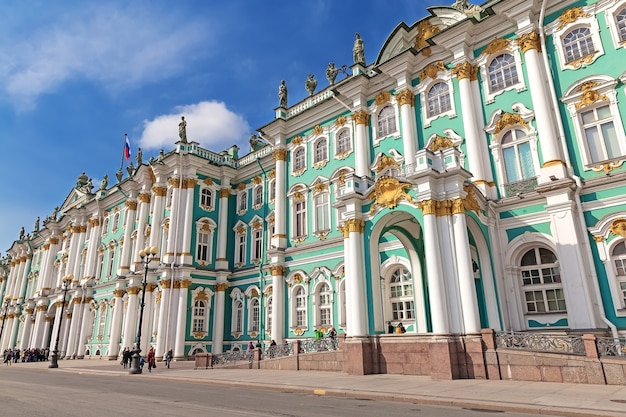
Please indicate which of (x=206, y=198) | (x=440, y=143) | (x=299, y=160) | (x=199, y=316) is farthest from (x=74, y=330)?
(x=440, y=143)

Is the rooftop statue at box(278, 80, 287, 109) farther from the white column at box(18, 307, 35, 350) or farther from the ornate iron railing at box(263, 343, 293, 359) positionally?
the white column at box(18, 307, 35, 350)

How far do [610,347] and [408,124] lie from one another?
548 inches

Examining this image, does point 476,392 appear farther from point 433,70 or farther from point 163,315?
point 163,315

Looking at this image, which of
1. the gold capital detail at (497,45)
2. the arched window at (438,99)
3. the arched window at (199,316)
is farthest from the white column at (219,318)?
the gold capital detail at (497,45)

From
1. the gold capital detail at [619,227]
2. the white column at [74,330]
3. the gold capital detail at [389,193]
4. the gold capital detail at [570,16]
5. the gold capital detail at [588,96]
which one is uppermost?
the gold capital detail at [570,16]

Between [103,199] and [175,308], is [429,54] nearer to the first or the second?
[175,308]

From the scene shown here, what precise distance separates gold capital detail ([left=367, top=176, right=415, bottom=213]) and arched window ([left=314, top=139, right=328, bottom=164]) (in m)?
10.0

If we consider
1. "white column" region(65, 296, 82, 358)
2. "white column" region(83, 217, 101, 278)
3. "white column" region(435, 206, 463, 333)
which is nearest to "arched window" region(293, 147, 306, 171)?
"white column" region(435, 206, 463, 333)

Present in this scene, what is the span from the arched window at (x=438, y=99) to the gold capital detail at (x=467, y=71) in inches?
44.3

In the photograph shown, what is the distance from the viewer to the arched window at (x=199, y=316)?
31781 mm

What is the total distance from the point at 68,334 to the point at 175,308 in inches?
842

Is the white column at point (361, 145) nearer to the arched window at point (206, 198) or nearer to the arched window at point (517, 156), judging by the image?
the arched window at point (517, 156)

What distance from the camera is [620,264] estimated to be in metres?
15.9

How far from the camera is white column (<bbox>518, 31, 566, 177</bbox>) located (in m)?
17.6
